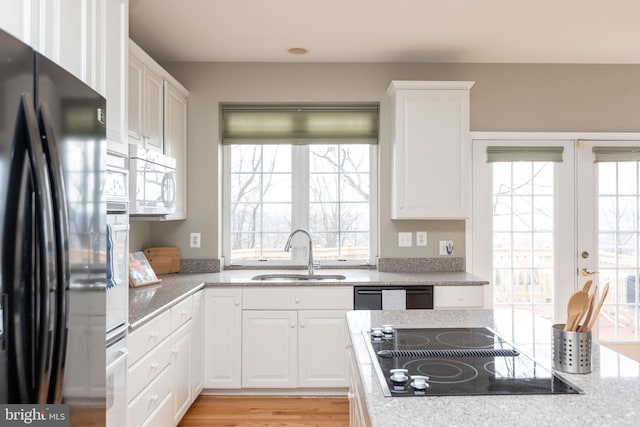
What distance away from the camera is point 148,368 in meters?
2.21

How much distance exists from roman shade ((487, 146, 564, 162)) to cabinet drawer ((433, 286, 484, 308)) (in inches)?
44.1

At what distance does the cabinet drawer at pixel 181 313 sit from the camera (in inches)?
103

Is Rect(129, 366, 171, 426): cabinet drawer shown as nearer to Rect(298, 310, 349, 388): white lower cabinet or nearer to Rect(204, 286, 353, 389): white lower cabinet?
Rect(204, 286, 353, 389): white lower cabinet

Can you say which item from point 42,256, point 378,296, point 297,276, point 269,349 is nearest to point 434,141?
point 378,296

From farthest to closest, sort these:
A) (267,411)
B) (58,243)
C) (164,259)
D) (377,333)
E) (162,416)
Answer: (164,259) < (267,411) < (162,416) < (377,333) < (58,243)

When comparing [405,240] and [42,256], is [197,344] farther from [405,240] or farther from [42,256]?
[42,256]

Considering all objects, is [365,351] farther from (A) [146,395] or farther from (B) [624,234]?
(B) [624,234]

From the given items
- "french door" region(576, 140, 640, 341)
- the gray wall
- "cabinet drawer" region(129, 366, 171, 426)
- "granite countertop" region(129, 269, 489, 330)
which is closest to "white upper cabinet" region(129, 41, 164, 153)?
the gray wall

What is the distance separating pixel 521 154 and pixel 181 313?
281 cm

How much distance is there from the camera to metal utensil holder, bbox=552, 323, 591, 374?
4.25ft

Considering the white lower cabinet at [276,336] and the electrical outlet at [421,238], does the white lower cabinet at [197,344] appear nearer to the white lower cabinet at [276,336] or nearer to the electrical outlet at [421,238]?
the white lower cabinet at [276,336]

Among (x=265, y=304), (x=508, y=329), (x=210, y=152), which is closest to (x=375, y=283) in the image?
(x=265, y=304)

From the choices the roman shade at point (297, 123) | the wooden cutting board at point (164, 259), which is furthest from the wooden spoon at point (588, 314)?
the wooden cutting board at point (164, 259)

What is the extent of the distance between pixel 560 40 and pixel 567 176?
1072 mm
